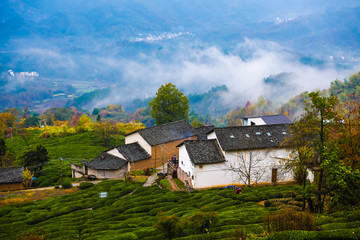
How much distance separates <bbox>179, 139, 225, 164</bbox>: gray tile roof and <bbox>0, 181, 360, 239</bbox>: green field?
18.0 ft

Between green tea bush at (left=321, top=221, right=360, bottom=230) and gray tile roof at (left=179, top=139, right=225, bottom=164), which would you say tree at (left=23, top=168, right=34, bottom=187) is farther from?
green tea bush at (left=321, top=221, right=360, bottom=230)

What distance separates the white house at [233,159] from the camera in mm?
45875

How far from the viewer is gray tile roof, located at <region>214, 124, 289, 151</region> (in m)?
47.4

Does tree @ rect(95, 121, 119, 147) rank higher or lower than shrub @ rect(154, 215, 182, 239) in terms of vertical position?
higher

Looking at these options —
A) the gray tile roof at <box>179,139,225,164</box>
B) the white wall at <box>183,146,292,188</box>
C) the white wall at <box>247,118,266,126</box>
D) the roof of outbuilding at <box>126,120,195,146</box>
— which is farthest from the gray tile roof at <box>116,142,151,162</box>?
the white wall at <box>247,118,266,126</box>

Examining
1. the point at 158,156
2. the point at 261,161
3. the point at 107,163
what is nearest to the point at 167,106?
the point at 158,156

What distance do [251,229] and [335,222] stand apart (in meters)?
5.83

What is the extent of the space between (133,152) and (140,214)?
90.3ft

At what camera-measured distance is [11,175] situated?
63500 millimetres

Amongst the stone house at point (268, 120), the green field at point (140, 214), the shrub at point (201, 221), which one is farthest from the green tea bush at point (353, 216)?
the stone house at point (268, 120)

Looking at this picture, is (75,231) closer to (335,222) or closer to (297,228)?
(297,228)

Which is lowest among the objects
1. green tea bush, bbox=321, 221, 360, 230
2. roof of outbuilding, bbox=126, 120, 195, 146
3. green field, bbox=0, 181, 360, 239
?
green field, bbox=0, 181, 360, 239

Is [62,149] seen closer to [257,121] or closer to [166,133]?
[166,133]

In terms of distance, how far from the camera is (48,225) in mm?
34938
